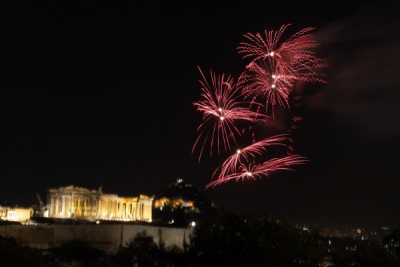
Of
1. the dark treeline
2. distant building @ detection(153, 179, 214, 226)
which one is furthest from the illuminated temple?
the dark treeline

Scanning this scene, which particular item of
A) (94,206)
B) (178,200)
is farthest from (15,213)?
(178,200)

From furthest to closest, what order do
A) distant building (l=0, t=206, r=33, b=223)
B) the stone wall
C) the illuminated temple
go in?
the illuminated temple, distant building (l=0, t=206, r=33, b=223), the stone wall

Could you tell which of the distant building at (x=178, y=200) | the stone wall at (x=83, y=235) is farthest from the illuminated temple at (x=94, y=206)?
the stone wall at (x=83, y=235)

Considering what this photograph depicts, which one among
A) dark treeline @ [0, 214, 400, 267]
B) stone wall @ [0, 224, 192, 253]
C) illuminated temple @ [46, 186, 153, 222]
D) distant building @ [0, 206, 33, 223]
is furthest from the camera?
illuminated temple @ [46, 186, 153, 222]

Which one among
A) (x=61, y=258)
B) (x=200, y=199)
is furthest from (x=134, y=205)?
(x=61, y=258)

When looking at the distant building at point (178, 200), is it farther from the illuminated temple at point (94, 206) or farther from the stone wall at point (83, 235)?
the stone wall at point (83, 235)

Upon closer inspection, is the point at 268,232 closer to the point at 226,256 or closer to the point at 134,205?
the point at 226,256

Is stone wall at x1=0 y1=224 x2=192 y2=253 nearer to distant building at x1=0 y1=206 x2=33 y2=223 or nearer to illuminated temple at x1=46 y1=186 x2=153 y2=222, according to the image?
distant building at x1=0 y1=206 x2=33 y2=223

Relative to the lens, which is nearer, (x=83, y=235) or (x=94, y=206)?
(x=83, y=235)

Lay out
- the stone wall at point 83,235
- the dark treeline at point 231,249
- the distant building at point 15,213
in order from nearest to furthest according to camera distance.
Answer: the dark treeline at point 231,249 → the stone wall at point 83,235 → the distant building at point 15,213

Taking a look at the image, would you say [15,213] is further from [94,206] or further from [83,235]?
[83,235]
